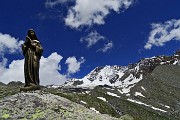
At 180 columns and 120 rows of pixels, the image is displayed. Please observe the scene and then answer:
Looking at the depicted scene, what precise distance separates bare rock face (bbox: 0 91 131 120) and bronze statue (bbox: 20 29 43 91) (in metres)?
1.28

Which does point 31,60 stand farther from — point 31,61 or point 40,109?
point 40,109

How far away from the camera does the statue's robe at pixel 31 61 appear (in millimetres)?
28017

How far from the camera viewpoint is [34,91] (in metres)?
27.3

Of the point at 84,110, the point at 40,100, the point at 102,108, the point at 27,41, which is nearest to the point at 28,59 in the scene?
the point at 27,41

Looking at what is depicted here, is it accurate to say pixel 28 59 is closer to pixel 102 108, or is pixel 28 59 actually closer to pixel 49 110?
pixel 49 110

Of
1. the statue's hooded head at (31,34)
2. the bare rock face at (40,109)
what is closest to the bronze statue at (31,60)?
the statue's hooded head at (31,34)

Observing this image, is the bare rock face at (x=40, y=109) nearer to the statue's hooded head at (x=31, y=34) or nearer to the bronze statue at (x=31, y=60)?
the bronze statue at (x=31, y=60)

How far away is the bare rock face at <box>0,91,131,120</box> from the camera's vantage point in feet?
77.9

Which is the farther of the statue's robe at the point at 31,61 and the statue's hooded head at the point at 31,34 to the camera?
the statue's hooded head at the point at 31,34

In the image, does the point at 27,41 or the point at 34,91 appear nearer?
the point at 34,91

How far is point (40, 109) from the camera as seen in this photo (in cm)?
2445

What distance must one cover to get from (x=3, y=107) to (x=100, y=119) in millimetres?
6585

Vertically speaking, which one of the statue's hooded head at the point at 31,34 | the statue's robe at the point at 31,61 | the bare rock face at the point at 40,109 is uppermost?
the statue's hooded head at the point at 31,34

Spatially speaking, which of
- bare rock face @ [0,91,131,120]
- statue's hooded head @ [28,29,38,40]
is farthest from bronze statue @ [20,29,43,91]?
bare rock face @ [0,91,131,120]
